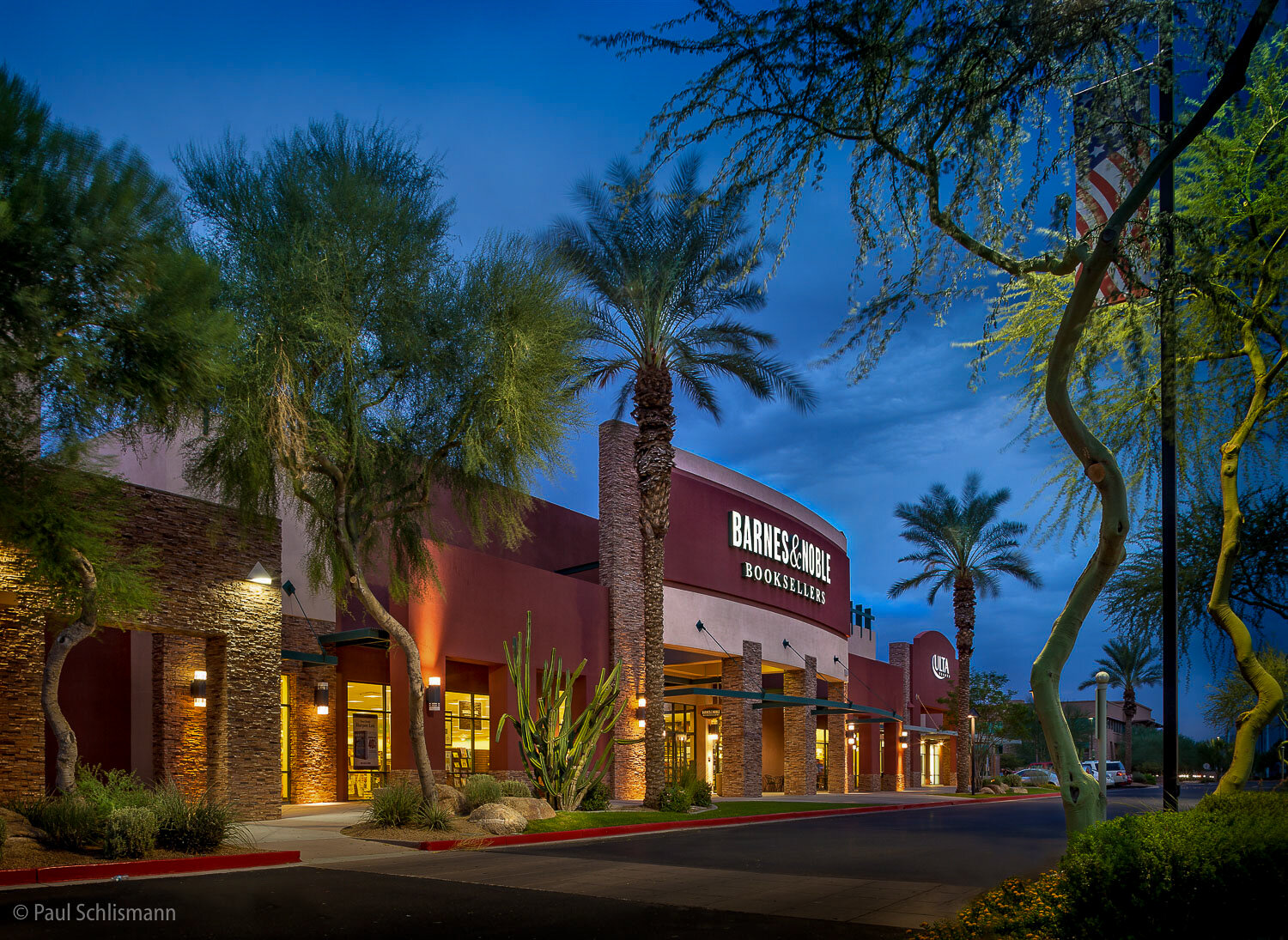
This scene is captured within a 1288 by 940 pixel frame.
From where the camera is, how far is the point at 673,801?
78.2 feet

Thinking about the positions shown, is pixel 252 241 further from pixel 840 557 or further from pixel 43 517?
pixel 840 557

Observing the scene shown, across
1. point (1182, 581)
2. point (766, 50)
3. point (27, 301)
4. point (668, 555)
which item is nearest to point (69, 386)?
point (27, 301)

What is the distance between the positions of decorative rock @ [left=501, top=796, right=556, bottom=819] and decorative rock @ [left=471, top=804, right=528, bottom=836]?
38 cm

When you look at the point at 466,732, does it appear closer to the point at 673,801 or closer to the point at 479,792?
the point at 673,801

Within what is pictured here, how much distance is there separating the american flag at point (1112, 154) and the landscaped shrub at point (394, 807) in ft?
45.2

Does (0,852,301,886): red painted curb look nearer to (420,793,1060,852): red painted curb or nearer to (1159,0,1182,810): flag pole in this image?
(420,793,1060,852): red painted curb

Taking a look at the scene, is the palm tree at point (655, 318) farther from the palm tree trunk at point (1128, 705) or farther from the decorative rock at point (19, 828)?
the palm tree trunk at point (1128, 705)

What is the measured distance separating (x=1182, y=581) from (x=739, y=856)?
8001 mm

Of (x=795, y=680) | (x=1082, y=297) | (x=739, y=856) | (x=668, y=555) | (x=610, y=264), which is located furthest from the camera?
(x=795, y=680)

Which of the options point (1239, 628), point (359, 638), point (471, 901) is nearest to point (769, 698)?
point (359, 638)

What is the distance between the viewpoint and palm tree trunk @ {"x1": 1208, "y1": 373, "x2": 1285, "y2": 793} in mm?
11523

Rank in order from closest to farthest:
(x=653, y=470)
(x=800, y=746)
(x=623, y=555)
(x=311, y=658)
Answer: (x=311, y=658) < (x=653, y=470) < (x=623, y=555) < (x=800, y=746)

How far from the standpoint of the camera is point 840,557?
48281mm

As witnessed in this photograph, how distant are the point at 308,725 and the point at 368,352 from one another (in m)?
11.1
